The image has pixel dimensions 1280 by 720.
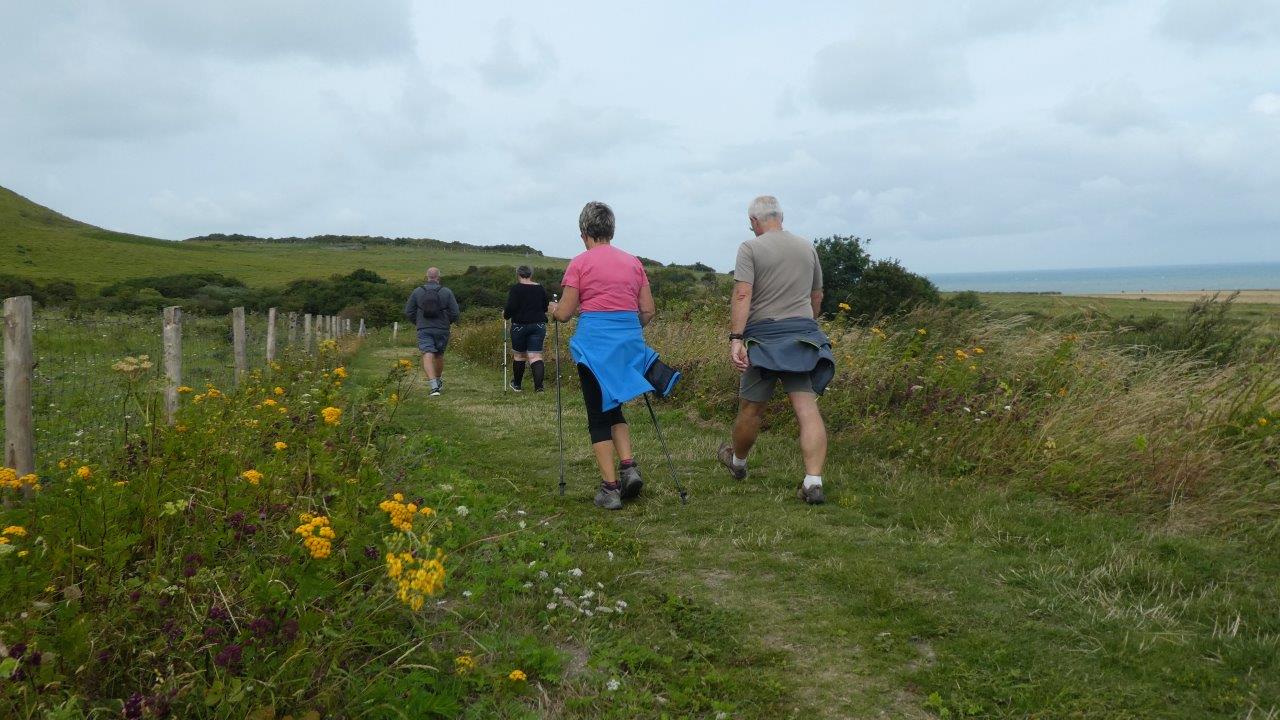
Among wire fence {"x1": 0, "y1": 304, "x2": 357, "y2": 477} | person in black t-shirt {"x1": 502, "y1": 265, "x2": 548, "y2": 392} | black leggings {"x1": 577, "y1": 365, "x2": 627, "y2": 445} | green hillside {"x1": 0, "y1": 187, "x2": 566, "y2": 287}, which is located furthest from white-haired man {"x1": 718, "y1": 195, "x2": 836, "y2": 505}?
green hillside {"x1": 0, "y1": 187, "x2": 566, "y2": 287}

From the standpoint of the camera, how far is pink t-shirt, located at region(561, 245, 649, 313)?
5.66m

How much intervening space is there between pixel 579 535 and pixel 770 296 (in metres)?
2.26

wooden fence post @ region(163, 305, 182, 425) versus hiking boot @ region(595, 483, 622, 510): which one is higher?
wooden fence post @ region(163, 305, 182, 425)

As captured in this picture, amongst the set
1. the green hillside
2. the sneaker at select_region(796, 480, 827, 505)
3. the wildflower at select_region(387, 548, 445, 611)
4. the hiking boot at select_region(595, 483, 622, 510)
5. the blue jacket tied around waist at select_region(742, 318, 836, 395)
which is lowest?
the hiking boot at select_region(595, 483, 622, 510)

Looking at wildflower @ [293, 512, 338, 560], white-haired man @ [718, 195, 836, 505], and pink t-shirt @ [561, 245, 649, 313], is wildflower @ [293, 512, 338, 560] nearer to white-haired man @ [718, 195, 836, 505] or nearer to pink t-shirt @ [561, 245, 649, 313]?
pink t-shirt @ [561, 245, 649, 313]

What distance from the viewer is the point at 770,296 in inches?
232

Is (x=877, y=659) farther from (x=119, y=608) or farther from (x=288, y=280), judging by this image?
(x=288, y=280)

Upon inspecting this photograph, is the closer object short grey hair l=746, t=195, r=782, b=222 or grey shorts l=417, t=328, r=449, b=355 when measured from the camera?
short grey hair l=746, t=195, r=782, b=222

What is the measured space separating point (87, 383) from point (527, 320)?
6.57m

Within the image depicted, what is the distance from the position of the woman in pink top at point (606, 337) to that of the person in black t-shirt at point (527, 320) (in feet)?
22.7

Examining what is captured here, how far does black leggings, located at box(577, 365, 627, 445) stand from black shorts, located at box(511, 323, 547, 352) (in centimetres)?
724

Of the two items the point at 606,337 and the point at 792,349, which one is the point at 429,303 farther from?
the point at 792,349

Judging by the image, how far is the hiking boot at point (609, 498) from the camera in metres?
5.67

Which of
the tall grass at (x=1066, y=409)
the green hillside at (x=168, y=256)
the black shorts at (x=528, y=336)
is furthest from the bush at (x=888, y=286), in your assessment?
the green hillside at (x=168, y=256)
